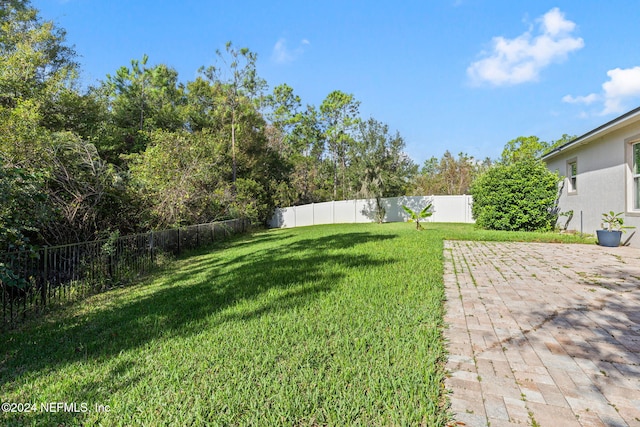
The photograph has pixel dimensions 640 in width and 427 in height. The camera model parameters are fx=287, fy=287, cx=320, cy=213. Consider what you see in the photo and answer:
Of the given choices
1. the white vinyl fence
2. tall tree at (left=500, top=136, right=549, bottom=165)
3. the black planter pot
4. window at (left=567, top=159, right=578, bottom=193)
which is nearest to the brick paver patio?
the black planter pot

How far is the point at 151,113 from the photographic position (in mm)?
19703


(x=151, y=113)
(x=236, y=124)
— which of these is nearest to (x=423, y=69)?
(x=236, y=124)

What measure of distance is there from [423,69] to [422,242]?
671 centimetres

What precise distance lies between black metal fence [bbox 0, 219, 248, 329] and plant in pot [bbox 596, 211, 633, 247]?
11.1 meters

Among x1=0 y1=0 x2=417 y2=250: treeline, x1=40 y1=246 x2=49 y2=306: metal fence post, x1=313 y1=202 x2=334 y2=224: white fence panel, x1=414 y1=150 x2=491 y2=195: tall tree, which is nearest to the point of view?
x1=40 y1=246 x2=49 y2=306: metal fence post

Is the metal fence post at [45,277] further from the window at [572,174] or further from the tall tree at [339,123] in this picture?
the tall tree at [339,123]

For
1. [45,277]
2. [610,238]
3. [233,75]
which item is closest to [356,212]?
[233,75]

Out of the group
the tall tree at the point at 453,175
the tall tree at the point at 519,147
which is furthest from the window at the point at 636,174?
the tall tree at the point at 453,175

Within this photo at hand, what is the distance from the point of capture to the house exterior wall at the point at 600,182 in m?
7.08

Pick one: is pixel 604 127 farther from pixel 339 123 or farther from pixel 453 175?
pixel 339 123

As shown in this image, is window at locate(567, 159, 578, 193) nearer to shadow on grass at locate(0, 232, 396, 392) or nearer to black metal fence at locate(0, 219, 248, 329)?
shadow on grass at locate(0, 232, 396, 392)

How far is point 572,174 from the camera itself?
33.9 feet

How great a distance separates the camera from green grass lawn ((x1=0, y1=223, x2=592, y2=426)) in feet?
5.96

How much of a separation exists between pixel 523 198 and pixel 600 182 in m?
2.67
